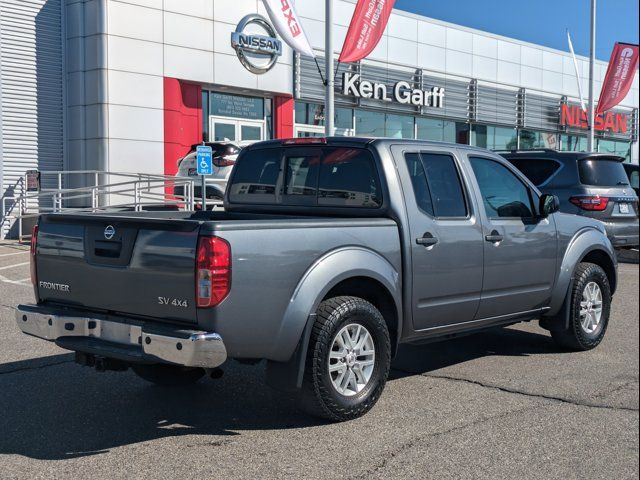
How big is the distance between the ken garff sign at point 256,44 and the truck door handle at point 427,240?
17.4 metres

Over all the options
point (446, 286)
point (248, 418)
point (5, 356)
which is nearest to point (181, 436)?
point (248, 418)

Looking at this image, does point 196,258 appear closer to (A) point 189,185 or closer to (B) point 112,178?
(A) point 189,185

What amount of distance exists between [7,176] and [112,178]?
2.48m

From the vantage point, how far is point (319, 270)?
4.83 metres

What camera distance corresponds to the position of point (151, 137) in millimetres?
20516

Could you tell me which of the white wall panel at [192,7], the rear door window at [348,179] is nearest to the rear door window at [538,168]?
the rear door window at [348,179]

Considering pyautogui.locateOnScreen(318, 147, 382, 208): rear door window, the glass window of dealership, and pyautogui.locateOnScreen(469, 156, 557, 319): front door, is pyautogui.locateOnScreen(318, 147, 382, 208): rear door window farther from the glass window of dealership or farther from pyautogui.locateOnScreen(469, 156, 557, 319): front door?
the glass window of dealership

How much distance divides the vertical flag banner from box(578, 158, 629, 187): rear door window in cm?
637

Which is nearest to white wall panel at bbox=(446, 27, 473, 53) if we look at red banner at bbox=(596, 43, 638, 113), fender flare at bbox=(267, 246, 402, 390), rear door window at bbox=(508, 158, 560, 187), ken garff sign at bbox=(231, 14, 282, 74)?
red banner at bbox=(596, 43, 638, 113)

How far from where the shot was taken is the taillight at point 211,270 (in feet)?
14.1

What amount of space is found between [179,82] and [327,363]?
17420mm

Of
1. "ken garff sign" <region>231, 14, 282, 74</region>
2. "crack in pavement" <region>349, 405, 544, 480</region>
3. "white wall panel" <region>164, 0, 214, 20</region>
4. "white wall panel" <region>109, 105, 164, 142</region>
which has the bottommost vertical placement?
"crack in pavement" <region>349, 405, 544, 480</region>

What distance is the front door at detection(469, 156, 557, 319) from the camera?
6.14 metres

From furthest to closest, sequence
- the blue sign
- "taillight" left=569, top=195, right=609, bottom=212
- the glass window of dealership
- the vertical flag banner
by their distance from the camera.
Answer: the glass window of dealership
the vertical flag banner
the blue sign
"taillight" left=569, top=195, right=609, bottom=212
